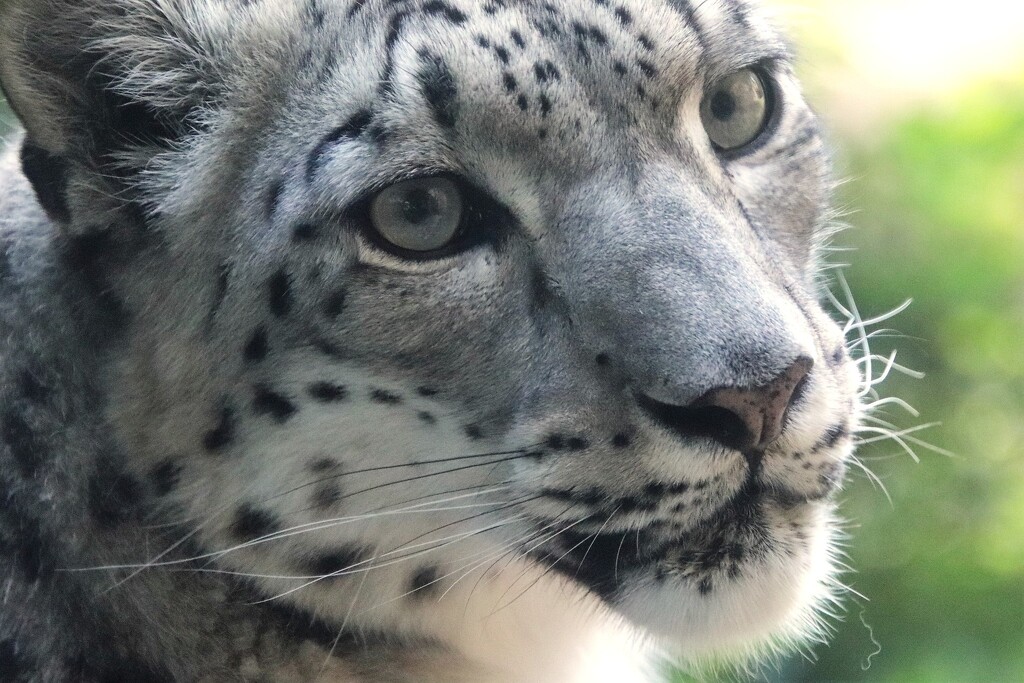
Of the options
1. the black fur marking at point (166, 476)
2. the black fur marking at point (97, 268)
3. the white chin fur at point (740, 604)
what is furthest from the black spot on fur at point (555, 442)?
the black fur marking at point (97, 268)

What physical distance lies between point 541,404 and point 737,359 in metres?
0.27

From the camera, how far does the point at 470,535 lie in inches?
64.9

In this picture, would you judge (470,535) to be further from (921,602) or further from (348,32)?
(921,602)

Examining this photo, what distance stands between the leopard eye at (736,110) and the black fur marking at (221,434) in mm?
846

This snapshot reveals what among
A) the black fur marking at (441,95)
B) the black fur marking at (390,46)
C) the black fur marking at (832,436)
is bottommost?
the black fur marking at (832,436)

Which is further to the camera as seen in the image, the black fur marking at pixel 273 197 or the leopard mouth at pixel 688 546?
the black fur marking at pixel 273 197

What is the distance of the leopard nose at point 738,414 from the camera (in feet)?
4.64

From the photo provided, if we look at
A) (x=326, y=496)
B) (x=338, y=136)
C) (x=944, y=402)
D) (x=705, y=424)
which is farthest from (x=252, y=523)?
(x=944, y=402)

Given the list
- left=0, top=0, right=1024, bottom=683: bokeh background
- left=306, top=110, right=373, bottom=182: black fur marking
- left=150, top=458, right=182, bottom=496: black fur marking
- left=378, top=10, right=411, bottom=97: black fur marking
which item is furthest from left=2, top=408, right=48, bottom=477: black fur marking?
left=0, top=0, right=1024, bottom=683: bokeh background

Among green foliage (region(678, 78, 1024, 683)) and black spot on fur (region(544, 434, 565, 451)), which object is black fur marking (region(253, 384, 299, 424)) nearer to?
black spot on fur (region(544, 434, 565, 451))

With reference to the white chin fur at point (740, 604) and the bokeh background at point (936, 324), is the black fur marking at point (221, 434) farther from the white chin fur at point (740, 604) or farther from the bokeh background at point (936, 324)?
the bokeh background at point (936, 324)

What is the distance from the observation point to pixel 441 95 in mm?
1573

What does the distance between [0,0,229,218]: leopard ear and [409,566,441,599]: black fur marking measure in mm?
743

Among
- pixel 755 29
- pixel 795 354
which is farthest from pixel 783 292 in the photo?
pixel 755 29
